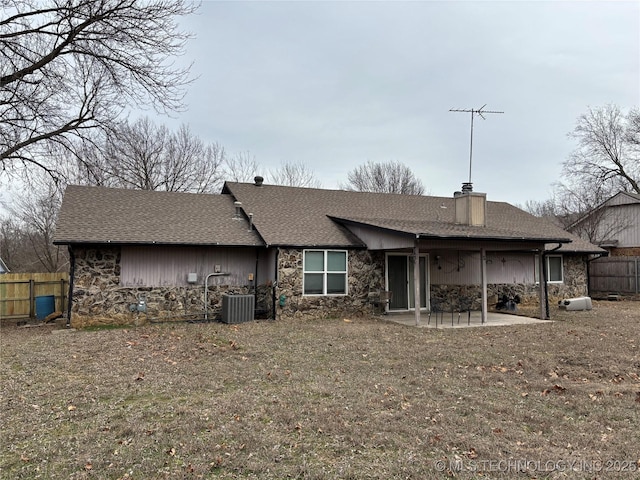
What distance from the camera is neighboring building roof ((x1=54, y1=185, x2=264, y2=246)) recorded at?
11609 mm

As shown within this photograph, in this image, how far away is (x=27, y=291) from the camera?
510 inches

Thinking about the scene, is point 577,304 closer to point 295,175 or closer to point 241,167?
point 295,175

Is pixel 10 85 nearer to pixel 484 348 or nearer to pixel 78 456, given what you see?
pixel 78 456

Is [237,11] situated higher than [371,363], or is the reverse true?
[237,11]

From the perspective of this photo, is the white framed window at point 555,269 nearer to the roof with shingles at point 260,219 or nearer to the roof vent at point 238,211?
the roof with shingles at point 260,219

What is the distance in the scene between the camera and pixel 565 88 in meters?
14.2

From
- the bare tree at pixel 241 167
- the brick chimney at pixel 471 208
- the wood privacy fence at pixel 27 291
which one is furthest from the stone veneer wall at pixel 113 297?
the bare tree at pixel 241 167

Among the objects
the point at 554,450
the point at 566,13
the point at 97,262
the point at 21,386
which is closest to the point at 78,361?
the point at 21,386

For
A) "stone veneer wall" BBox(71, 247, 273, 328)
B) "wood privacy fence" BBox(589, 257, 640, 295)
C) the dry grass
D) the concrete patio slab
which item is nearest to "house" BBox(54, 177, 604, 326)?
"stone veneer wall" BBox(71, 247, 273, 328)

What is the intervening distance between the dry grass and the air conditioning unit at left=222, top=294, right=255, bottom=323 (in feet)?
8.96

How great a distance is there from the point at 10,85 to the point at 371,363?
41.7 feet

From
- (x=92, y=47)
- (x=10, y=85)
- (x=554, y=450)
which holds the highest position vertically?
(x=92, y=47)

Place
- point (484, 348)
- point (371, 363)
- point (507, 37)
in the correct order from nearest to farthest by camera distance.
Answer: point (371, 363) < point (484, 348) < point (507, 37)

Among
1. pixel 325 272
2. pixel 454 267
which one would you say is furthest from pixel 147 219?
pixel 454 267
